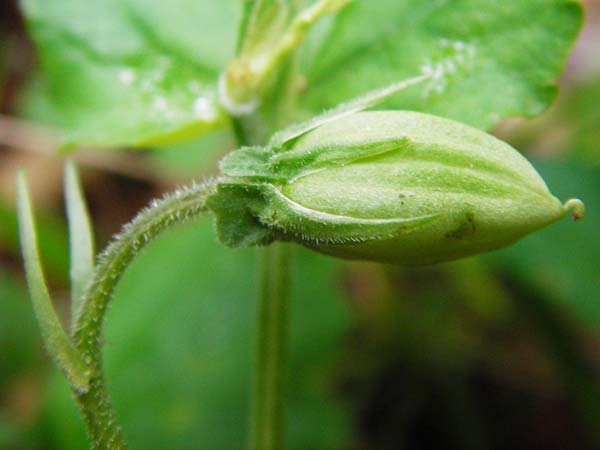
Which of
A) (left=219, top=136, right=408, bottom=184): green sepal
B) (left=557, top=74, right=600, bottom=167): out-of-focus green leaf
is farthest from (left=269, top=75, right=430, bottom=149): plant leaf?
(left=557, top=74, right=600, bottom=167): out-of-focus green leaf

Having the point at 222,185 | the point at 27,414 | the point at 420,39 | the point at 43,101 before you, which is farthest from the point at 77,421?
the point at 43,101

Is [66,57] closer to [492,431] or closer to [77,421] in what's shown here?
[77,421]

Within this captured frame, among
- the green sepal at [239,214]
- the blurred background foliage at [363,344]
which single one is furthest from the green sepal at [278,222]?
the blurred background foliage at [363,344]

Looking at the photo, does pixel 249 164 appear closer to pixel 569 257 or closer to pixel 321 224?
pixel 321 224

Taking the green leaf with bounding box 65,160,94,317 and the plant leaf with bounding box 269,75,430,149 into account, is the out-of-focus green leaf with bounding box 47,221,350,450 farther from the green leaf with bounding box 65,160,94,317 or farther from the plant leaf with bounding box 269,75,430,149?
the plant leaf with bounding box 269,75,430,149

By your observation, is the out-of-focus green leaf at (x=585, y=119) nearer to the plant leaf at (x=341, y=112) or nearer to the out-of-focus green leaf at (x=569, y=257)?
the out-of-focus green leaf at (x=569, y=257)

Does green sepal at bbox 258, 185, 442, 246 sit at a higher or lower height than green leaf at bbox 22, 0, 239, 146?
lower
